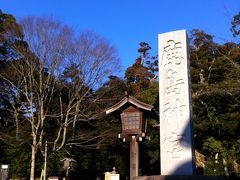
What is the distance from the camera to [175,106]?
8.50m

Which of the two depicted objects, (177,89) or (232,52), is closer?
(177,89)

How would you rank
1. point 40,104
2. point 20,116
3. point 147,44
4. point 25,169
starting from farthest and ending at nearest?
point 147,44 → point 20,116 → point 25,169 → point 40,104

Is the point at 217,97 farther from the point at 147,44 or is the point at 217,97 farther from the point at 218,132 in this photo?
the point at 147,44

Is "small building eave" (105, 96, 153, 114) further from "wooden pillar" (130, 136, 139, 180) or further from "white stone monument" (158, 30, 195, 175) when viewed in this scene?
"white stone monument" (158, 30, 195, 175)

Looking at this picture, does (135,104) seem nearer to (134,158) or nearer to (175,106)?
(134,158)

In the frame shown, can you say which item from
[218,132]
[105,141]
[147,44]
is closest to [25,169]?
[105,141]

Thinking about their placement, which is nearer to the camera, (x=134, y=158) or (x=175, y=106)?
(x=175, y=106)

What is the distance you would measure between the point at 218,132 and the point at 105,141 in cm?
729

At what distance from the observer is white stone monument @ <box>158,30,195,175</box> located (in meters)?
8.19

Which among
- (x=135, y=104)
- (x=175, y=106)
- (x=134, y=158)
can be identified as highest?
(x=135, y=104)

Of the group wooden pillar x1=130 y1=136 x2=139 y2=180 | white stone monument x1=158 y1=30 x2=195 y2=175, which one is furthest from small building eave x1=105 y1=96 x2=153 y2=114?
white stone monument x1=158 y1=30 x2=195 y2=175

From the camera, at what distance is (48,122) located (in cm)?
2244

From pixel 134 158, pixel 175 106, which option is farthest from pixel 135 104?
pixel 175 106

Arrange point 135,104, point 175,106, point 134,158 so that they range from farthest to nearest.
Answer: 1. point 135,104
2. point 134,158
3. point 175,106
